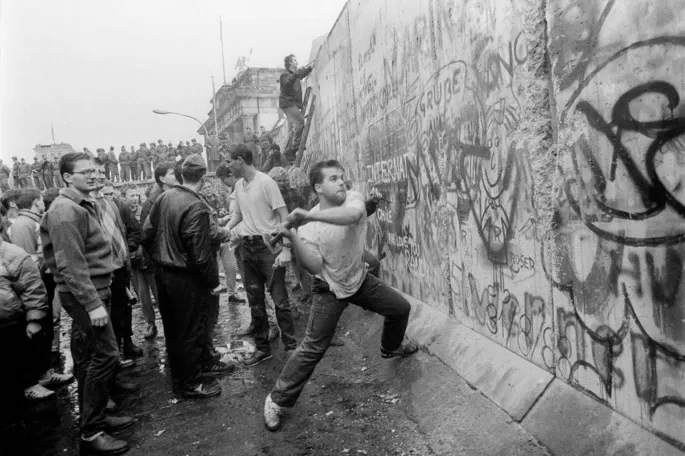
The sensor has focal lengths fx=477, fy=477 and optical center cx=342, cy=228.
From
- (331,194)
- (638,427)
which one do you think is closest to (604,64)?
(638,427)

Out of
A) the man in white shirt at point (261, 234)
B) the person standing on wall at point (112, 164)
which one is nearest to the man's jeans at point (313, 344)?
the man in white shirt at point (261, 234)

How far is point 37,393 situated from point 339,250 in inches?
133

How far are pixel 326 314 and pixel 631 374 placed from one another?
1949 millimetres

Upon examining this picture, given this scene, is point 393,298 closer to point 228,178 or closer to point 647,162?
point 647,162

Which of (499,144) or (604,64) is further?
(499,144)

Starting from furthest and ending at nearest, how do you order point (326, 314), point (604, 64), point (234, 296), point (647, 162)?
point (234, 296)
point (326, 314)
point (604, 64)
point (647, 162)

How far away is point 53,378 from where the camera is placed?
16.1ft

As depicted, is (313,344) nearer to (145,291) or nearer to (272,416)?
(272,416)

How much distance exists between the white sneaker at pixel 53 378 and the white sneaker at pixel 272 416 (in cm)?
272

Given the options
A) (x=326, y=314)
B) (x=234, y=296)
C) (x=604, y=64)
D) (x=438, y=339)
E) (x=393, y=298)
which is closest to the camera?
(x=604, y=64)

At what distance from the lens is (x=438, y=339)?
4008mm

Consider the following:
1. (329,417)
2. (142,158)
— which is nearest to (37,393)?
(329,417)

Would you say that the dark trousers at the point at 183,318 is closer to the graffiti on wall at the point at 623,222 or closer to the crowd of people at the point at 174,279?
the crowd of people at the point at 174,279

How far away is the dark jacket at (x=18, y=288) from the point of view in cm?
397
